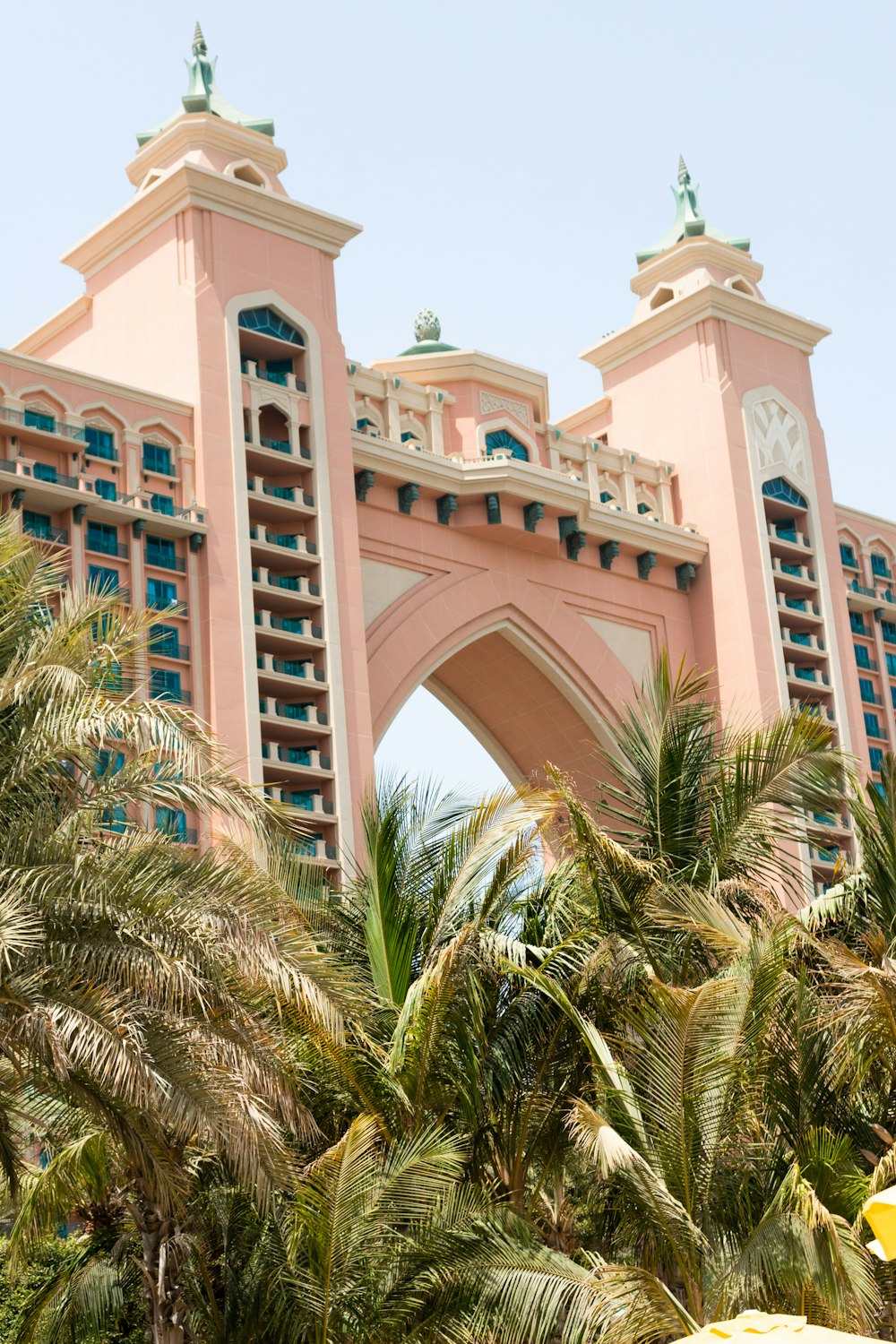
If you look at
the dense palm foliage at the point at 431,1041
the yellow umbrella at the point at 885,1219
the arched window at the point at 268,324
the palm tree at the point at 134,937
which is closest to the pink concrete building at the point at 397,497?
the arched window at the point at 268,324

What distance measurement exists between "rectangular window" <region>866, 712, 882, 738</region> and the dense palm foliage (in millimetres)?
21461

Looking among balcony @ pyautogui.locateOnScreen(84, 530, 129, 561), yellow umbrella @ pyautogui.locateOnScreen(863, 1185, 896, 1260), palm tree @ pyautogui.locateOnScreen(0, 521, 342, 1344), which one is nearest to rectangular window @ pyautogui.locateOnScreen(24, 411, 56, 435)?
balcony @ pyautogui.locateOnScreen(84, 530, 129, 561)

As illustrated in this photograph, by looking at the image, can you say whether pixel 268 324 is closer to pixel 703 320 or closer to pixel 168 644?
pixel 168 644

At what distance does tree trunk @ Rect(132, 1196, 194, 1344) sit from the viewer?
12.4m

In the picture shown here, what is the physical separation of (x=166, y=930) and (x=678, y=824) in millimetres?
4712

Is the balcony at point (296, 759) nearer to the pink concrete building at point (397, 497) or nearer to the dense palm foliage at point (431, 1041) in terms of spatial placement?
the pink concrete building at point (397, 497)

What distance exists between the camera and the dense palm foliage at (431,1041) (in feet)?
36.5

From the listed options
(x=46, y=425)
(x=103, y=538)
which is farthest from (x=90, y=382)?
(x=103, y=538)

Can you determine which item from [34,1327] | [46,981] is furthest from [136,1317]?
[46,981]

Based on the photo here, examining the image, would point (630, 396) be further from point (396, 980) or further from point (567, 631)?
point (396, 980)

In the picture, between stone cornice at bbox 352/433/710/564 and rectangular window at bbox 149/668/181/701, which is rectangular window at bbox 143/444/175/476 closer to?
rectangular window at bbox 149/668/181/701

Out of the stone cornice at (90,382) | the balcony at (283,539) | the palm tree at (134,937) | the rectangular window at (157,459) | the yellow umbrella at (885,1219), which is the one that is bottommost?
the yellow umbrella at (885,1219)

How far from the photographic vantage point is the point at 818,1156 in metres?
12.6

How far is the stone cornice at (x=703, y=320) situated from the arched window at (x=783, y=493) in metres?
2.91
